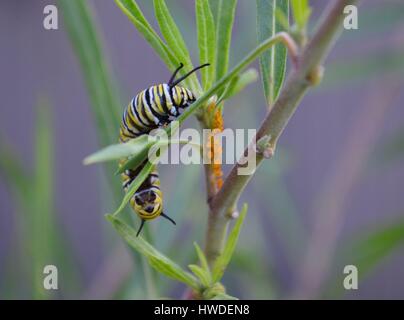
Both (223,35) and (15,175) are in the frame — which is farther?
(15,175)

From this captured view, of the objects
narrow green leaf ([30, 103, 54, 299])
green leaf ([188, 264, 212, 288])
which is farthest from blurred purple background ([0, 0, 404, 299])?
green leaf ([188, 264, 212, 288])

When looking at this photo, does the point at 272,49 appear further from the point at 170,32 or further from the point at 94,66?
the point at 94,66

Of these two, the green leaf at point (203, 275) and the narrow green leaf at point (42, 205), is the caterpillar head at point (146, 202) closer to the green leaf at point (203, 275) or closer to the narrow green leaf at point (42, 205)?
the green leaf at point (203, 275)

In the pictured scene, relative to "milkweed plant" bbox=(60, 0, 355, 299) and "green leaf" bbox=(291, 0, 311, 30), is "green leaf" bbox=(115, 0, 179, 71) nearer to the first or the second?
"milkweed plant" bbox=(60, 0, 355, 299)

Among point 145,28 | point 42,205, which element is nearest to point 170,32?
point 145,28
